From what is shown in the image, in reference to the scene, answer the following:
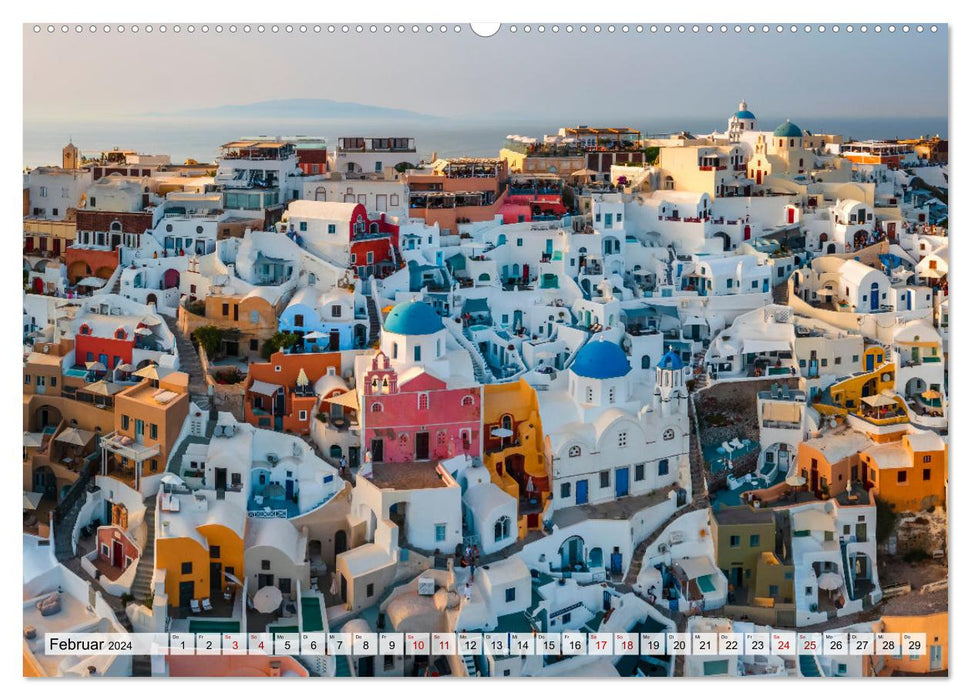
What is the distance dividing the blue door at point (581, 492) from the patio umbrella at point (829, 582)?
2.72 m

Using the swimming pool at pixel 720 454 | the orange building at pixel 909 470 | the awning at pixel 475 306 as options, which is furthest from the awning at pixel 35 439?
the orange building at pixel 909 470

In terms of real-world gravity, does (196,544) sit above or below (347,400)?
below

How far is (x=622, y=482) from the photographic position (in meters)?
17.6

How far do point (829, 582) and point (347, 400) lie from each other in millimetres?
5684

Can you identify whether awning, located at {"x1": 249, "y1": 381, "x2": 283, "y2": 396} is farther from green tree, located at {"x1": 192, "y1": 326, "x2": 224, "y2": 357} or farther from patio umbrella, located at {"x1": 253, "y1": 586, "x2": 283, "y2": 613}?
patio umbrella, located at {"x1": 253, "y1": 586, "x2": 283, "y2": 613}

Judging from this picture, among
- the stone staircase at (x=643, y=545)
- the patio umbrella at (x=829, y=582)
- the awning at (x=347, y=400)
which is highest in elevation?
the awning at (x=347, y=400)

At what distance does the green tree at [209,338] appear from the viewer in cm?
1855

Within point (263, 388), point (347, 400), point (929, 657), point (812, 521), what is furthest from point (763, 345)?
point (929, 657)

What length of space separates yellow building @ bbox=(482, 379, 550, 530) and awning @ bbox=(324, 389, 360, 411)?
149 centimetres

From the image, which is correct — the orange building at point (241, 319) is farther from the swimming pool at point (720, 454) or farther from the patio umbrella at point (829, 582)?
the patio umbrella at point (829, 582)

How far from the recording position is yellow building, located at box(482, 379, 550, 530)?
1741 cm

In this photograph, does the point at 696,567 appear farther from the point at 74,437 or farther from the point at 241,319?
the point at 74,437

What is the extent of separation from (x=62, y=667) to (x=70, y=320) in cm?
743

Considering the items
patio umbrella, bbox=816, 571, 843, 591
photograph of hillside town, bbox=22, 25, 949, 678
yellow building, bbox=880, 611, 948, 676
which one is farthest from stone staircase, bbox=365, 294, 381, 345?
yellow building, bbox=880, 611, 948, 676
